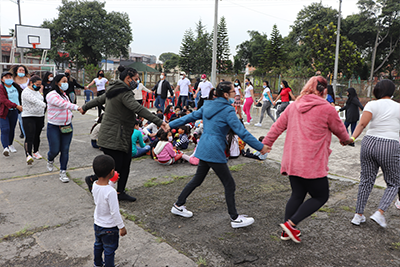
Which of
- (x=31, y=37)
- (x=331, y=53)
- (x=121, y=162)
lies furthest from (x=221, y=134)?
(x=331, y=53)

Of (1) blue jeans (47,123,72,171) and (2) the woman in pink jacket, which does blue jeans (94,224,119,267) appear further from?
(1) blue jeans (47,123,72,171)

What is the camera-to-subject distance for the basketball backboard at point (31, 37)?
20.3 m

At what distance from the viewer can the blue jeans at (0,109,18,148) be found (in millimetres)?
6656

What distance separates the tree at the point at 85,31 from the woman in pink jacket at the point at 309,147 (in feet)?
119

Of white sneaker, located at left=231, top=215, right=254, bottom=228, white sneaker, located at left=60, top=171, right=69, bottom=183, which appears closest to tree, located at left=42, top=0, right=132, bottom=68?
white sneaker, located at left=60, top=171, right=69, bottom=183

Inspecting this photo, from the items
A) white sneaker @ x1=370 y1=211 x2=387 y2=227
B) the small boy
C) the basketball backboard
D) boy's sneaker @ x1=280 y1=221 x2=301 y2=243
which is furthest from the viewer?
the basketball backboard

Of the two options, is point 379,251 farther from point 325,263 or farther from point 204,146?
point 204,146

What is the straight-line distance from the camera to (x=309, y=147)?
319cm

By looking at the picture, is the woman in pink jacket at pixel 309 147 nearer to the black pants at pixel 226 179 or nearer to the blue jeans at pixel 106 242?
the black pants at pixel 226 179

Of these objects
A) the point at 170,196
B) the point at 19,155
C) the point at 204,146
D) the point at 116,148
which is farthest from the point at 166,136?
the point at 19,155

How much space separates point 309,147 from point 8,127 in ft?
20.7

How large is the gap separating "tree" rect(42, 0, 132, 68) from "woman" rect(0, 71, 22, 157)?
31.1 m

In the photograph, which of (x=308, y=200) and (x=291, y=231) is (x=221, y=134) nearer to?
(x=308, y=200)

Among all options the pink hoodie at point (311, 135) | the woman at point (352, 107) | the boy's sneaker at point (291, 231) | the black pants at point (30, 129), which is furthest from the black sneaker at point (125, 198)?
the woman at point (352, 107)
